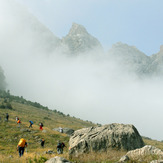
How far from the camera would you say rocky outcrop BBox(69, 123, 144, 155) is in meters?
14.3

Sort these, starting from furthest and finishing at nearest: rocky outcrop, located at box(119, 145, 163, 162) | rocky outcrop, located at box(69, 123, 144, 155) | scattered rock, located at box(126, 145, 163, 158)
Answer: rocky outcrop, located at box(69, 123, 144, 155) → scattered rock, located at box(126, 145, 163, 158) → rocky outcrop, located at box(119, 145, 163, 162)

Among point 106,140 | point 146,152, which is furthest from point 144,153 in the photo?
point 106,140

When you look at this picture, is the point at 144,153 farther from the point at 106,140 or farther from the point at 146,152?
the point at 106,140

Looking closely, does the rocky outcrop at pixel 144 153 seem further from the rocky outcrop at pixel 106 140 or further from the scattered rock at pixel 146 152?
the rocky outcrop at pixel 106 140

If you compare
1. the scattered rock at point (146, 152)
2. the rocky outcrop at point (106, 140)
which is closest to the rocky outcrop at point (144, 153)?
the scattered rock at point (146, 152)

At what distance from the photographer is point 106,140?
1502cm

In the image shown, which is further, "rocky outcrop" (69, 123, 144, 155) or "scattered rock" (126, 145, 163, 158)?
"rocky outcrop" (69, 123, 144, 155)

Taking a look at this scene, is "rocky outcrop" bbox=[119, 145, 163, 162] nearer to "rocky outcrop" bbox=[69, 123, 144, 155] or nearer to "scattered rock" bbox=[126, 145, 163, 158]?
"scattered rock" bbox=[126, 145, 163, 158]

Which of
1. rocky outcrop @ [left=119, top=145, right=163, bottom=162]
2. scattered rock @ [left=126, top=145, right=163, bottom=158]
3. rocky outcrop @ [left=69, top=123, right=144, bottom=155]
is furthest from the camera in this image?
rocky outcrop @ [left=69, top=123, right=144, bottom=155]

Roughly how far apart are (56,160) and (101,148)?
23.6 feet

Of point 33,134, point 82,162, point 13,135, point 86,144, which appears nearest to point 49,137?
point 33,134

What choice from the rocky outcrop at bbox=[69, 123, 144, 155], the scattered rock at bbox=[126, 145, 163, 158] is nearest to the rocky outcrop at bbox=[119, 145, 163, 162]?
the scattered rock at bbox=[126, 145, 163, 158]

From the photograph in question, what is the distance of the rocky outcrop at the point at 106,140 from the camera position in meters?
14.3

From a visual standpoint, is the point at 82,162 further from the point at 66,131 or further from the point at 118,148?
the point at 66,131
